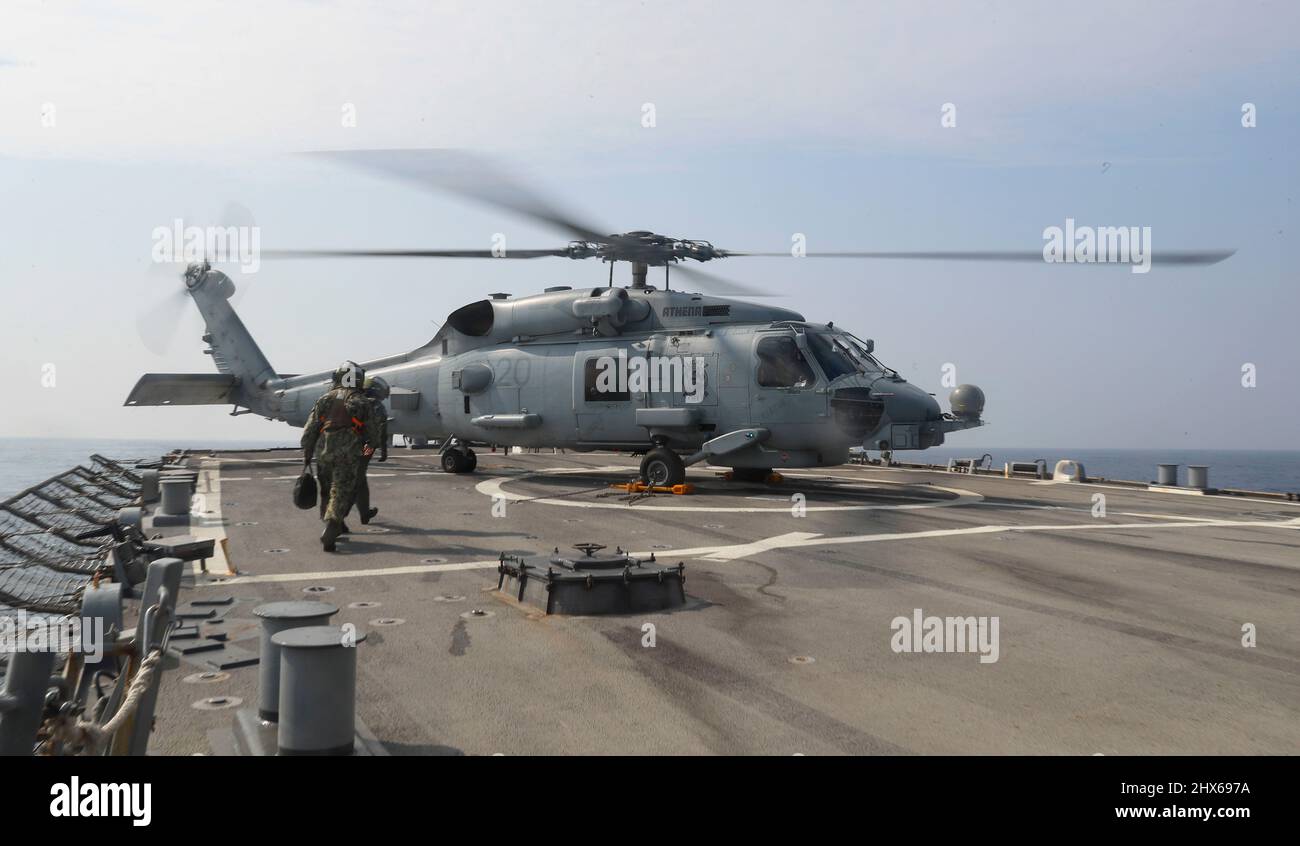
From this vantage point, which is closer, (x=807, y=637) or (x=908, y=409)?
(x=807, y=637)

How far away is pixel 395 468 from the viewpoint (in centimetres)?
2266

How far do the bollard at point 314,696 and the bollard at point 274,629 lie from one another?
45 cm

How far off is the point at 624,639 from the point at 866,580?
10.8 feet

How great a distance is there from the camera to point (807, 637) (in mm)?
6297

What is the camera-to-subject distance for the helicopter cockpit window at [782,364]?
16.2 m

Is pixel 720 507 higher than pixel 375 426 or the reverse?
the reverse

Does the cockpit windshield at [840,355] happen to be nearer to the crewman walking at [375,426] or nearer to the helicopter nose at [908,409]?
the helicopter nose at [908,409]

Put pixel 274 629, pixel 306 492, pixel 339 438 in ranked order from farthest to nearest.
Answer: pixel 306 492, pixel 339 438, pixel 274 629

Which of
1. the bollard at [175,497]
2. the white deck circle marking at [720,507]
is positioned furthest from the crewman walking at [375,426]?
the white deck circle marking at [720,507]

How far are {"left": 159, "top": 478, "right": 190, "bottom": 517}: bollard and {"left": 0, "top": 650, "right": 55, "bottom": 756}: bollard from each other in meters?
9.14

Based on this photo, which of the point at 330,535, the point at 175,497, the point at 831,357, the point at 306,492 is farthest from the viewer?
the point at 831,357

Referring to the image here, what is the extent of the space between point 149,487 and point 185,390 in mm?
11193
